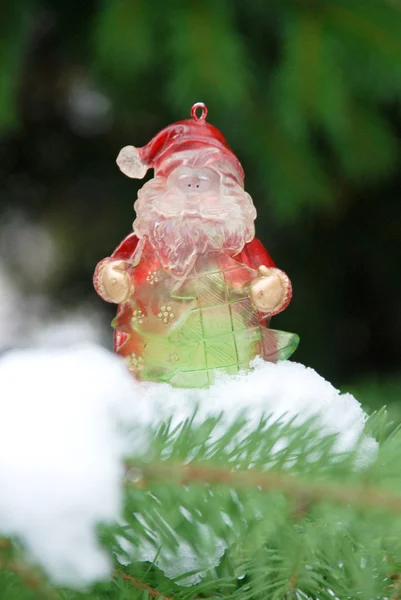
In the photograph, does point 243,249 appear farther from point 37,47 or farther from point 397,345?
point 397,345

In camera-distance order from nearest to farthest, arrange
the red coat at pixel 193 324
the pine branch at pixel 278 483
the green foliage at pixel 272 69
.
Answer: the pine branch at pixel 278 483, the red coat at pixel 193 324, the green foliage at pixel 272 69

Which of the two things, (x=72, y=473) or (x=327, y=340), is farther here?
(x=327, y=340)

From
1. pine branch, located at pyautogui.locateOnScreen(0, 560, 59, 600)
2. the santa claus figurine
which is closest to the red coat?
the santa claus figurine

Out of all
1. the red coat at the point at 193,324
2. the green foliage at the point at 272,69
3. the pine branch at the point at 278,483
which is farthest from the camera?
the green foliage at the point at 272,69

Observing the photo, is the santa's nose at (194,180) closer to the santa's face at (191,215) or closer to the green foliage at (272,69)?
the santa's face at (191,215)

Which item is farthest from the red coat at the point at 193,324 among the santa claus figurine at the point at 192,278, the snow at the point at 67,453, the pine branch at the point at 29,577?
the pine branch at the point at 29,577

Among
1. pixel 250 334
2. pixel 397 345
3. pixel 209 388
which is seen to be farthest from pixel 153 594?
pixel 397 345

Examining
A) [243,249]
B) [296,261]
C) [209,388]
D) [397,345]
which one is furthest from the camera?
[397,345]
